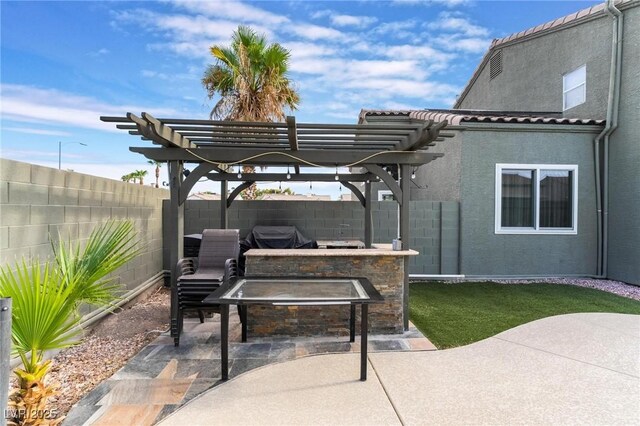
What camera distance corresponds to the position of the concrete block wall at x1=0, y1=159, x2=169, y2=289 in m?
3.48

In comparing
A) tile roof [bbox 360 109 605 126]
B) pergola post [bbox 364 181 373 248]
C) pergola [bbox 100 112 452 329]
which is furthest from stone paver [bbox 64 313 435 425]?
tile roof [bbox 360 109 605 126]

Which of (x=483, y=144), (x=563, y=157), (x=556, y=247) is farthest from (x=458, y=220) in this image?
(x=563, y=157)

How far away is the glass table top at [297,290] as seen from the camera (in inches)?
134

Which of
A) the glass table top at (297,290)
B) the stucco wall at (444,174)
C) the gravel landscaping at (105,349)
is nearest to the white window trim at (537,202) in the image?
the stucco wall at (444,174)

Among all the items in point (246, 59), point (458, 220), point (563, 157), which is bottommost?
point (458, 220)

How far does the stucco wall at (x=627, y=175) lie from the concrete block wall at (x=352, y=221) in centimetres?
357

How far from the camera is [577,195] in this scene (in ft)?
28.0

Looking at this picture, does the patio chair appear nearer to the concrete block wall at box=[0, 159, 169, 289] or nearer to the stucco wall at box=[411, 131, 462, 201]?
the concrete block wall at box=[0, 159, 169, 289]

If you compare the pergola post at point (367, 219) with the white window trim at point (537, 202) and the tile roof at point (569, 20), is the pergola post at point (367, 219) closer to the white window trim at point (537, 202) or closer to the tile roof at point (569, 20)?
the white window trim at point (537, 202)

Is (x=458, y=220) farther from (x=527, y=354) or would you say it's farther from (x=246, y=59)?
(x=246, y=59)

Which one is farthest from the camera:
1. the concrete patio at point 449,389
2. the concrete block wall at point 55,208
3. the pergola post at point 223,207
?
the pergola post at point 223,207

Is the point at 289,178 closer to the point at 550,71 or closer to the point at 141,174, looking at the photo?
the point at 550,71

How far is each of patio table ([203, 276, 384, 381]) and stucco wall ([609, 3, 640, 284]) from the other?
7297 mm

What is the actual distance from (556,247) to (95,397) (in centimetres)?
933
